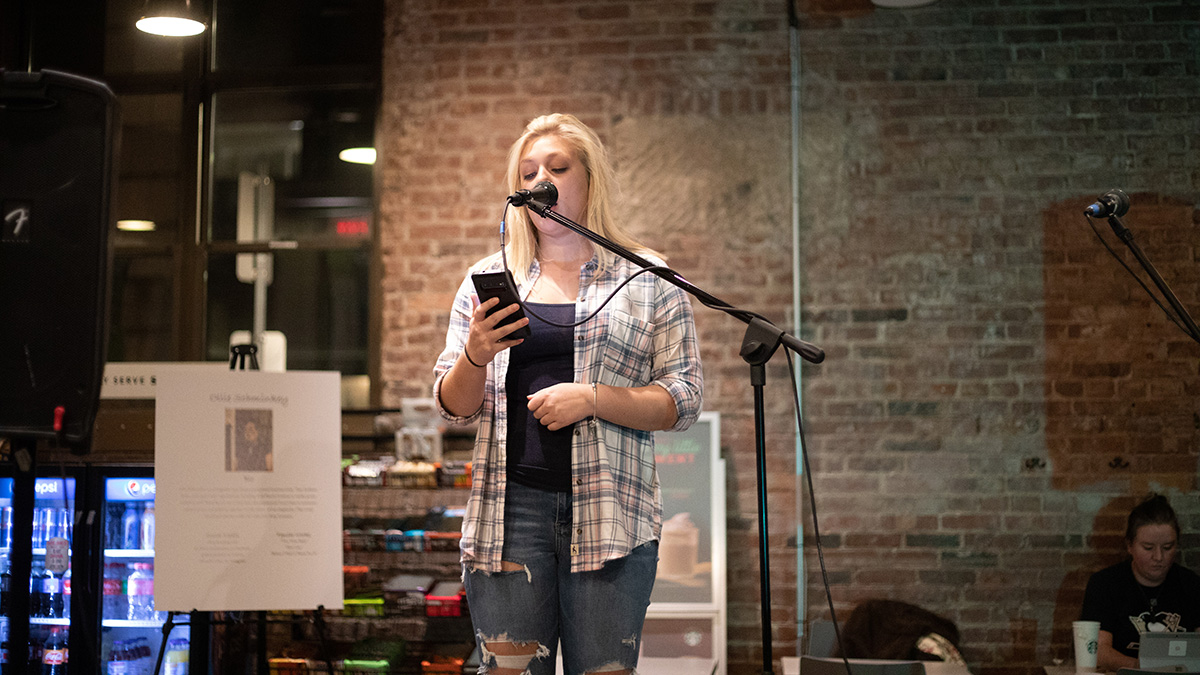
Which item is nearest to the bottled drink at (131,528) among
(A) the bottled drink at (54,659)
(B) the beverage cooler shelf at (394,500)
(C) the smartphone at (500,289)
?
(A) the bottled drink at (54,659)

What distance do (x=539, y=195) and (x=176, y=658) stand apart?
3208mm

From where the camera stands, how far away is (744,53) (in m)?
4.23

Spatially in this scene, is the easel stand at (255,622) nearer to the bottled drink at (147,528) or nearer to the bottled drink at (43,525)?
the bottled drink at (147,528)

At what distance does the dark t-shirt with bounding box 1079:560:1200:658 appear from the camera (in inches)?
120

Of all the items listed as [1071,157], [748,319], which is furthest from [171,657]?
[1071,157]

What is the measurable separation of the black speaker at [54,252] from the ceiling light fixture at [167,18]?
271 cm

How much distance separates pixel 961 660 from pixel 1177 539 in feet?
2.62

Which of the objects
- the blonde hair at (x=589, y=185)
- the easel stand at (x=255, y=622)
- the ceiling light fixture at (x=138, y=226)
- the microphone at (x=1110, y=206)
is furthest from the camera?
the ceiling light fixture at (x=138, y=226)

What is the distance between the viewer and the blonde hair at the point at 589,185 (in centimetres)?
200

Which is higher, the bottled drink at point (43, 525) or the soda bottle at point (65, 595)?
the bottled drink at point (43, 525)

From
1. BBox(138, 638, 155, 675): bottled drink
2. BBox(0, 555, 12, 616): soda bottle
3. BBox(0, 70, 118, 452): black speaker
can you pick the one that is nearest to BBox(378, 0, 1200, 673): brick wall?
BBox(138, 638, 155, 675): bottled drink

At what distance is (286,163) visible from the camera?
4676 millimetres

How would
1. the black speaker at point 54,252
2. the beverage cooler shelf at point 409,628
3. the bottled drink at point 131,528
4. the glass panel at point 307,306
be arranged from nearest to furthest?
the black speaker at point 54,252 < the beverage cooler shelf at point 409,628 < the bottled drink at point 131,528 < the glass panel at point 307,306

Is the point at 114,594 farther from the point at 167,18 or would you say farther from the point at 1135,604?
the point at 1135,604
